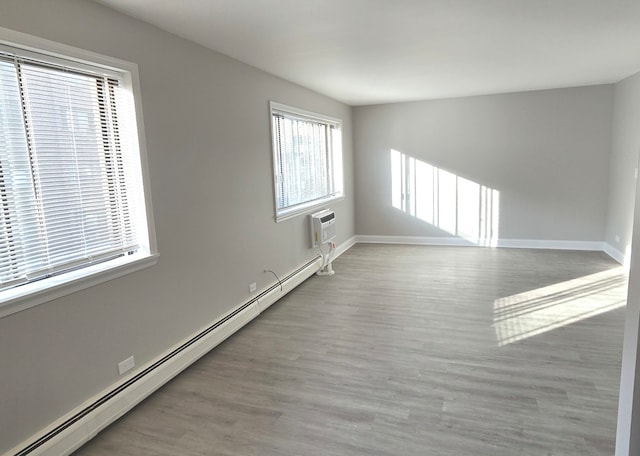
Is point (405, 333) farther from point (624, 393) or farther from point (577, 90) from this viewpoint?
point (577, 90)

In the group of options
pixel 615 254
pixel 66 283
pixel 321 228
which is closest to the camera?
pixel 66 283

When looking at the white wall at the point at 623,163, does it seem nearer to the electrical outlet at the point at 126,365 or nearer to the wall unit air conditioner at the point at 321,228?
the wall unit air conditioner at the point at 321,228

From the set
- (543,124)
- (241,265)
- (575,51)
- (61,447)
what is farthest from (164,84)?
(543,124)

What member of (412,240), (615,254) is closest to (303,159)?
(412,240)

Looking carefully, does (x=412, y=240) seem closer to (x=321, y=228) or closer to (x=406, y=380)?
(x=321, y=228)

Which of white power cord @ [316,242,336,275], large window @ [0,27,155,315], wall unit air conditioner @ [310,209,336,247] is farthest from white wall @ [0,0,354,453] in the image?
white power cord @ [316,242,336,275]

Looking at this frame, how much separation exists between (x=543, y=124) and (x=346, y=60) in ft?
13.0

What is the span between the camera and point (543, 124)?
20.2ft

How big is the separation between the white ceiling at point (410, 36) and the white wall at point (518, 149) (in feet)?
3.86

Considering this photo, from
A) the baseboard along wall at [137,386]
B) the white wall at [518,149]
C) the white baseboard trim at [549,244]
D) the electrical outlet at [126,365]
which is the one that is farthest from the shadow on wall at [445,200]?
the electrical outlet at [126,365]

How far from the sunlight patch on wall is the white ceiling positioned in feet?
7.96

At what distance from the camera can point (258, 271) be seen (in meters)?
4.11

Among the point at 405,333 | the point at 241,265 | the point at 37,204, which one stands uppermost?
the point at 37,204

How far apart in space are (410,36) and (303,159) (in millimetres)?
→ 2578
